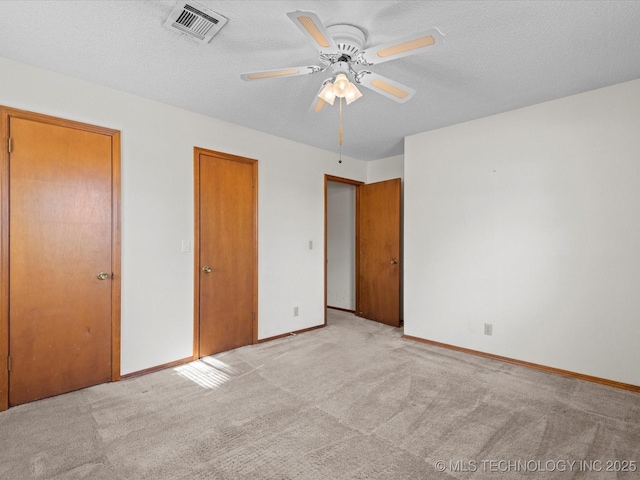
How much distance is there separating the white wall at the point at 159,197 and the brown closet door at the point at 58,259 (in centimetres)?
16

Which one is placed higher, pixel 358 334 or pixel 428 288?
pixel 428 288

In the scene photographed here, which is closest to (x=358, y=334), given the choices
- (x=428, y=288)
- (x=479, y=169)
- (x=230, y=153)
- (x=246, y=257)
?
(x=428, y=288)

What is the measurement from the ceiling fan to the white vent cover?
1.11ft

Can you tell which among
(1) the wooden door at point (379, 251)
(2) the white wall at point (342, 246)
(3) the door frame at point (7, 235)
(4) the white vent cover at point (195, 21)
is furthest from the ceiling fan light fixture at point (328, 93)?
(2) the white wall at point (342, 246)

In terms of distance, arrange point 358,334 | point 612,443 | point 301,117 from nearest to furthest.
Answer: point 612,443
point 301,117
point 358,334

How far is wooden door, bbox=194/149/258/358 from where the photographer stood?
337cm

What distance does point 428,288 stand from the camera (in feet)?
12.8

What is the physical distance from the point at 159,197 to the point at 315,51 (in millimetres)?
1945

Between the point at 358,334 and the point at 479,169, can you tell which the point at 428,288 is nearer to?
the point at 358,334

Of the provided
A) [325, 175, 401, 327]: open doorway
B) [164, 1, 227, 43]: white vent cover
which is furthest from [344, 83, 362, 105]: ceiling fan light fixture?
[325, 175, 401, 327]: open doorway

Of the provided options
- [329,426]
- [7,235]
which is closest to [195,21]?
[7,235]

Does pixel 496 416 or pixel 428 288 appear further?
pixel 428 288

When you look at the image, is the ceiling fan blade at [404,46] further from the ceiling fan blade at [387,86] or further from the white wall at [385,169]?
the white wall at [385,169]

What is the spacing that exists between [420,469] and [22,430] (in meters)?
2.49
